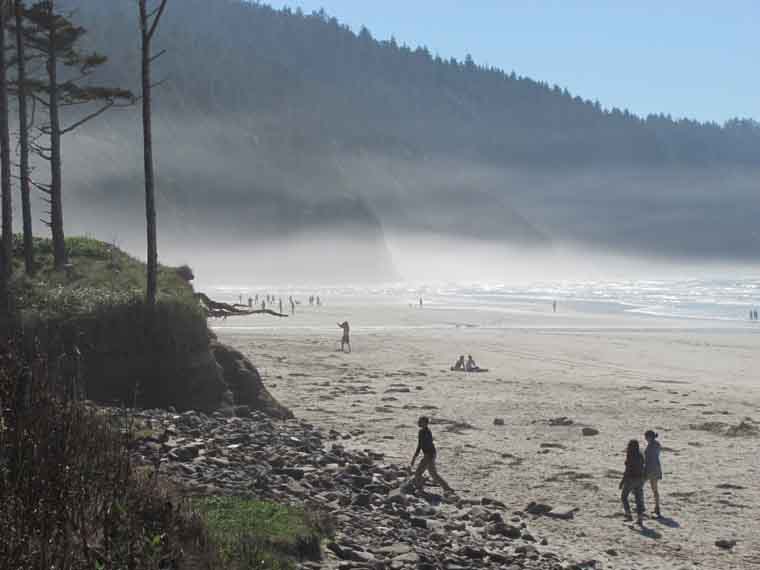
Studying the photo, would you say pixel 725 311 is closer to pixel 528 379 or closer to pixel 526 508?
pixel 528 379

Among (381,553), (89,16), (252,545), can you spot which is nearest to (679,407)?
(381,553)

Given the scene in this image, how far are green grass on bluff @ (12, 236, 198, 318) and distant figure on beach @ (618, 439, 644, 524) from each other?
8.54 metres

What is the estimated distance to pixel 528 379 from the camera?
2820 cm

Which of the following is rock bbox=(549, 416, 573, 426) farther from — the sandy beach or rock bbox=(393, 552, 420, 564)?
rock bbox=(393, 552, 420, 564)

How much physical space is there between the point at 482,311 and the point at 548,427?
170ft

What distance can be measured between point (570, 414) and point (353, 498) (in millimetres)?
11878

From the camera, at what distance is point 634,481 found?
12375mm

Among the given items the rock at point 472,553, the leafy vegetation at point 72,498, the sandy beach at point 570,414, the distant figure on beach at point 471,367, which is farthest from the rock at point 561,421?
the leafy vegetation at point 72,498

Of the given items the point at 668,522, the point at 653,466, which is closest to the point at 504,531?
the point at 668,522

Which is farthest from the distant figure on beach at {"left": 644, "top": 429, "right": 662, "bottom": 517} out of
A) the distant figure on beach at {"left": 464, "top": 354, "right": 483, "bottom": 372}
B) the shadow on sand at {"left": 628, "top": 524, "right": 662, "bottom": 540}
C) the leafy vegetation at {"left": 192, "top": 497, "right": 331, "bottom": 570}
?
the distant figure on beach at {"left": 464, "top": 354, "right": 483, "bottom": 372}

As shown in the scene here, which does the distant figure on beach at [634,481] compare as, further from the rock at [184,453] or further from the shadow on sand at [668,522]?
the rock at [184,453]

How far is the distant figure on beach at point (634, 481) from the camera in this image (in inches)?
482

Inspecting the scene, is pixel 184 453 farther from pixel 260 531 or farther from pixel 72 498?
pixel 72 498

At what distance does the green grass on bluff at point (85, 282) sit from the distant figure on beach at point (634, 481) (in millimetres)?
8543
